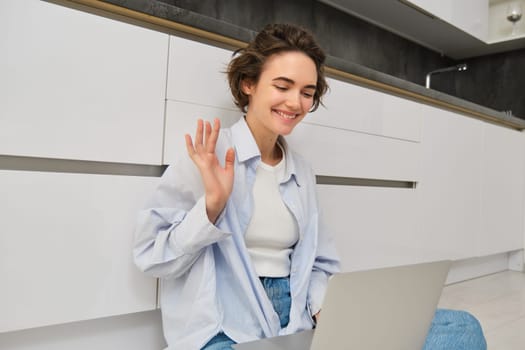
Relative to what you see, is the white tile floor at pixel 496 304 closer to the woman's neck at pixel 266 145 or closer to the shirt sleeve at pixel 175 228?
the woman's neck at pixel 266 145

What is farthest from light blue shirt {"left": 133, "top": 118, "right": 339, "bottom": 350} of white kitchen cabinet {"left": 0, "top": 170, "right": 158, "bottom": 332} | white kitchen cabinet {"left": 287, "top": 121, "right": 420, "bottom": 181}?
white kitchen cabinet {"left": 287, "top": 121, "right": 420, "bottom": 181}

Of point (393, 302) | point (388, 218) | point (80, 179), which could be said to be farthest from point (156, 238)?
point (388, 218)

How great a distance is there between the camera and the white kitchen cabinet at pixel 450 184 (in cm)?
195

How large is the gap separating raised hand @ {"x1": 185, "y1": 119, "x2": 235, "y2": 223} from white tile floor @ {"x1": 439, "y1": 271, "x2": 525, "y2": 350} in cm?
115

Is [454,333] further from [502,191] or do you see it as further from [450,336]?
[502,191]

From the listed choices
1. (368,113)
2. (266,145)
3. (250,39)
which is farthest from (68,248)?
(368,113)

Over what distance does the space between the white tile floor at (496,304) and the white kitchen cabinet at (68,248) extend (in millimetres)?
1213

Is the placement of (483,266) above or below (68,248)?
below

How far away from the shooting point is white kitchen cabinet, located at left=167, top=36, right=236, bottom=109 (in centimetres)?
106

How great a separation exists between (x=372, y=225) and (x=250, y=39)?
88 centimetres

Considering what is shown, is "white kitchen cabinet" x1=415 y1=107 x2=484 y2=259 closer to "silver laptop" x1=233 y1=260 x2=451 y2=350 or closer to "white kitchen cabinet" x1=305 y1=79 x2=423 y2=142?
"white kitchen cabinet" x1=305 y1=79 x2=423 y2=142

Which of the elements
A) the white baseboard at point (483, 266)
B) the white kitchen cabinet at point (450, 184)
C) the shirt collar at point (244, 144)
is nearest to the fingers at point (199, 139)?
the shirt collar at point (244, 144)

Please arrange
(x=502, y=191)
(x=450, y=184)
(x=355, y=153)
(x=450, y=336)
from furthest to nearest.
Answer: (x=502, y=191) < (x=450, y=184) < (x=355, y=153) < (x=450, y=336)

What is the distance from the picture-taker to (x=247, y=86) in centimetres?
101
